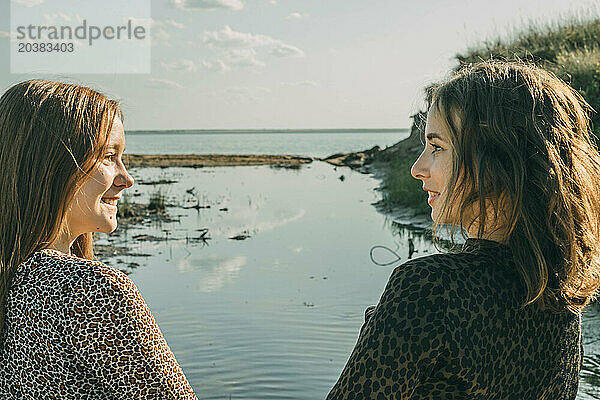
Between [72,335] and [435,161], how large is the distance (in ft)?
3.66

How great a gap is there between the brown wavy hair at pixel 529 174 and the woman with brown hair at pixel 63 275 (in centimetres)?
96

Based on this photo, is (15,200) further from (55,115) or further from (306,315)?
(306,315)

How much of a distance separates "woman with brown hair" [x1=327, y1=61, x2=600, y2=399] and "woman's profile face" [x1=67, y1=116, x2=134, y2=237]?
1.02m

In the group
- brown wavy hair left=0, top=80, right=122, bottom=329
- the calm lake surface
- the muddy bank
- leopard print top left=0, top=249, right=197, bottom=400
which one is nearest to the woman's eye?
leopard print top left=0, top=249, right=197, bottom=400

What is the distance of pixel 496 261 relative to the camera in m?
1.92

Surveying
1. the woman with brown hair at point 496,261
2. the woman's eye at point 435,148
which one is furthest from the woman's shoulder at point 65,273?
the woman's eye at point 435,148

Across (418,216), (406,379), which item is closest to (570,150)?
(406,379)

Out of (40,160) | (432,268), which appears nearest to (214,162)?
(40,160)

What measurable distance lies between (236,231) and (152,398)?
48.0ft

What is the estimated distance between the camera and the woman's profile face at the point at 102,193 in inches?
95.7

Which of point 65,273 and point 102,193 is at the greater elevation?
point 102,193

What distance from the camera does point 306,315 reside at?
9.66 metres

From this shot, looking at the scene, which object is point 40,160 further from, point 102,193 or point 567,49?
point 567,49

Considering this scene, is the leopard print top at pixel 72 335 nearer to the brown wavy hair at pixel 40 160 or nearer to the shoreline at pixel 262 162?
the brown wavy hair at pixel 40 160
